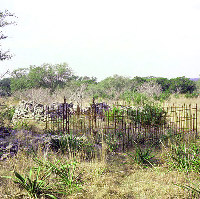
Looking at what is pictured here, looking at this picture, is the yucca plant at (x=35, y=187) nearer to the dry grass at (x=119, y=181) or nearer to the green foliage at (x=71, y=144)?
the dry grass at (x=119, y=181)

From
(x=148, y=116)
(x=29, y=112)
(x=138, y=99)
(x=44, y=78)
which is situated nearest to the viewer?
(x=148, y=116)

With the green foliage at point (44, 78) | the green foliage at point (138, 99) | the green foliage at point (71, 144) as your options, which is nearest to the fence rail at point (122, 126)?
the green foliage at point (71, 144)

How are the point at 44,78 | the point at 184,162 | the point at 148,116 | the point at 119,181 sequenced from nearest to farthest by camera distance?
1. the point at 119,181
2. the point at 184,162
3. the point at 148,116
4. the point at 44,78

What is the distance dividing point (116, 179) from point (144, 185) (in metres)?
0.61

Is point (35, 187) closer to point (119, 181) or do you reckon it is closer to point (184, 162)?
point (119, 181)

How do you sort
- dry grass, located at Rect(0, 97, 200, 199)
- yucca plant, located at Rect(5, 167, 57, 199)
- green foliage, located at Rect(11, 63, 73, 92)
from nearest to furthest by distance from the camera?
yucca plant, located at Rect(5, 167, 57, 199)
dry grass, located at Rect(0, 97, 200, 199)
green foliage, located at Rect(11, 63, 73, 92)

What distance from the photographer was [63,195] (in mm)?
3809

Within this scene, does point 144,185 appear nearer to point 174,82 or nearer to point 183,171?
point 183,171

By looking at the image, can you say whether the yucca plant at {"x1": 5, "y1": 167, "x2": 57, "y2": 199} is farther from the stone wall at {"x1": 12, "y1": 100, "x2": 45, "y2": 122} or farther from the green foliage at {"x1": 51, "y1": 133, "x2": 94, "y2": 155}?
the stone wall at {"x1": 12, "y1": 100, "x2": 45, "y2": 122}

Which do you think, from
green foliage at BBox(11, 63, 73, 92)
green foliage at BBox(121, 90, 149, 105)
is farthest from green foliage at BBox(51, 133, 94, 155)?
green foliage at BBox(11, 63, 73, 92)

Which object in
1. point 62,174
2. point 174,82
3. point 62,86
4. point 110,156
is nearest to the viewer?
point 62,174

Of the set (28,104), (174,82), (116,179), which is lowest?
(116,179)

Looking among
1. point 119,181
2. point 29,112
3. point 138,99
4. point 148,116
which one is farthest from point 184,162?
point 138,99

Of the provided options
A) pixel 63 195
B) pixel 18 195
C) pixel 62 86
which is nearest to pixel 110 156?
pixel 63 195
